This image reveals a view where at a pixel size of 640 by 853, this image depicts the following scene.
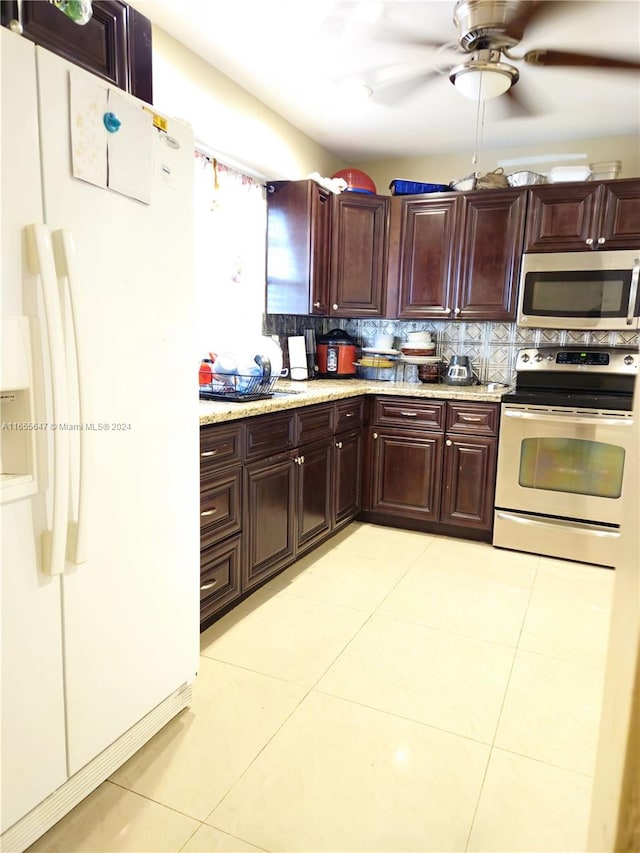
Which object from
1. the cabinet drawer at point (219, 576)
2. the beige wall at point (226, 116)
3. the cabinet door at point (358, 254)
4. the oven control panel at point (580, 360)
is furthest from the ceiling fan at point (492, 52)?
the cabinet drawer at point (219, 576)

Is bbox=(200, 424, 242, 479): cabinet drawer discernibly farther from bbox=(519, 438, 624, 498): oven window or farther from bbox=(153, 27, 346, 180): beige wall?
bbox=(519, 438, 624, 498): oven window

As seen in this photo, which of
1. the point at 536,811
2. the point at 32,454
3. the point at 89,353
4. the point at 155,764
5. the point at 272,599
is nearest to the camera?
the point at 32,454

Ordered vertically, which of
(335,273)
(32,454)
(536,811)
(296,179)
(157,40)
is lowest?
(536,811)

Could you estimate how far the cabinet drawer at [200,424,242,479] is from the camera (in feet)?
6.79

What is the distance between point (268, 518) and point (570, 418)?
5.75ft

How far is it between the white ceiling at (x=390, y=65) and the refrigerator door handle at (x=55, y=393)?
1.66 meters

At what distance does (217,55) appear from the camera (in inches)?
102

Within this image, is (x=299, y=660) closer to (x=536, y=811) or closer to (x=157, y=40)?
(x=536, y=811)

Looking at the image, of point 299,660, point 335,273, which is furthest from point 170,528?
point 335,273

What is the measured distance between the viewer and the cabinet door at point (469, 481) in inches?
128

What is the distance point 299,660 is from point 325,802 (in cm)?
65

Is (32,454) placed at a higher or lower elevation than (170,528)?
higher

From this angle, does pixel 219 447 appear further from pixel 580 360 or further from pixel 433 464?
pixel 580 360

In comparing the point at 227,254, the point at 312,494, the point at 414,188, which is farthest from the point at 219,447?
the point at 414,188
